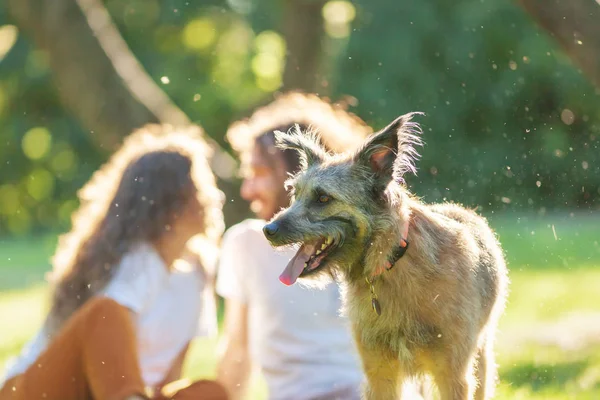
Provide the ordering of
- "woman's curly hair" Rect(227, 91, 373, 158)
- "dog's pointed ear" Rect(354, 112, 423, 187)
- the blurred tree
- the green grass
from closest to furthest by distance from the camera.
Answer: "dog's pointed ear" Rect(354, 112, 423, 187) < "woman's curly hair" Rect(227, 91, 373, 158) < the green grass < the blurred tree

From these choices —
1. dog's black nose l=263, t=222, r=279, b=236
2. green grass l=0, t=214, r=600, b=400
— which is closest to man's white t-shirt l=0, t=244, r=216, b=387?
dog's black nose l=263, t=222, r=279, b=236

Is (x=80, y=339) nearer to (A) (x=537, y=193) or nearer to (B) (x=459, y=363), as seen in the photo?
(B) (x=459, y=363)

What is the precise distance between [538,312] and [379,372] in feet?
24.1

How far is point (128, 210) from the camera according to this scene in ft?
19.7

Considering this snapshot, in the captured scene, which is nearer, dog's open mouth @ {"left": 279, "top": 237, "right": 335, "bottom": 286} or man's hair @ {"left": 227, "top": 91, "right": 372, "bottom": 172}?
dog's open mouth @ {"left": 279, "top": 237, "right": 335, "bottom": 286}

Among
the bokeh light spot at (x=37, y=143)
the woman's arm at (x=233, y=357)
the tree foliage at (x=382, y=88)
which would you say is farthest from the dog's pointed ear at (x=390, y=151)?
the bokeh light spot at (x=37, y=143)

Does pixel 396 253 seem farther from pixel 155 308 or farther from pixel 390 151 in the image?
pixel 155 308

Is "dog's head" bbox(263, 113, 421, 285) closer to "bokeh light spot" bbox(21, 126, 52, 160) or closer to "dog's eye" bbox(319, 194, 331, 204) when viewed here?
"dog's eye" bbox(319, 194, 331, 204)

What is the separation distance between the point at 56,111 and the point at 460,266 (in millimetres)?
26442

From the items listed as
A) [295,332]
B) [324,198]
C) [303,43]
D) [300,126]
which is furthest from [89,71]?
[324,198]

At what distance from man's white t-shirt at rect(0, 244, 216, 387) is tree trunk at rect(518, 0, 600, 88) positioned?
9.26 feet

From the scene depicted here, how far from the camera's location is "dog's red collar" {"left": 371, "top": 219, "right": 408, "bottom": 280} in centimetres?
391

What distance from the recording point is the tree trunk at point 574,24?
597cm

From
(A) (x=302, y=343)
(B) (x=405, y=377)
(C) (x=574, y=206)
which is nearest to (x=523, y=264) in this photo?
(C) (x=574, y=206)
